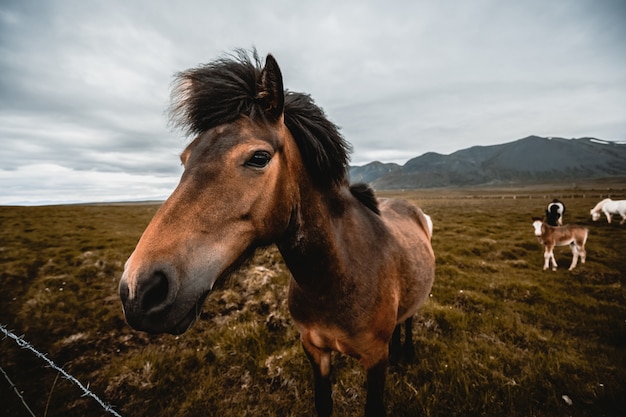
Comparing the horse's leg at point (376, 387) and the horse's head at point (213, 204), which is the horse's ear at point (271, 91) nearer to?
the horse's head at point (213, 204)

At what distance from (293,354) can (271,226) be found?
12.0 ft

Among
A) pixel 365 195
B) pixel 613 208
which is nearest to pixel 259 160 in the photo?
pixel 365 195

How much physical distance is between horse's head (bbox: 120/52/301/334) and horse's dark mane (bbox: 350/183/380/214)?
1431 millimetres

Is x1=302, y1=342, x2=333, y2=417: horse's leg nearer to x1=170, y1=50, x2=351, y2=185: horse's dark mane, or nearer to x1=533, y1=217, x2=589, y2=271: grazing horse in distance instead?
x1=170, y1=50, x2=351, y2=185: horse's dark mane

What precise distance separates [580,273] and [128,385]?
1295cm

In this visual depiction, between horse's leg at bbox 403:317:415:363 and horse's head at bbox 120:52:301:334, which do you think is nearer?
horse's head at bbox 120:52:301:334

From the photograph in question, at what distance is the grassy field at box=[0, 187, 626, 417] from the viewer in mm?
3652

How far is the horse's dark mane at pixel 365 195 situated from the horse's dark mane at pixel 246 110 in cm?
80

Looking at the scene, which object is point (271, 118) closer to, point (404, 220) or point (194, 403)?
point (404, 220)

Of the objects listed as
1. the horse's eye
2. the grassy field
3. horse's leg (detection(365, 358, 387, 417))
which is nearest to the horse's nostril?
the grassy field

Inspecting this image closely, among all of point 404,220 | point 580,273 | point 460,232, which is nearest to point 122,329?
point 404,220

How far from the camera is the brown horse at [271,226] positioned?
140cm

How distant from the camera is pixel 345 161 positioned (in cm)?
260

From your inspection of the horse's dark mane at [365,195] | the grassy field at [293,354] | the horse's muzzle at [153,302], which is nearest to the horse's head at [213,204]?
the horse's muzzle at [153,302]
